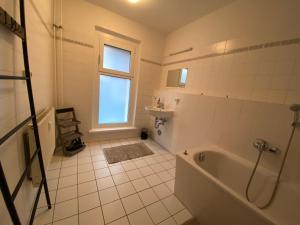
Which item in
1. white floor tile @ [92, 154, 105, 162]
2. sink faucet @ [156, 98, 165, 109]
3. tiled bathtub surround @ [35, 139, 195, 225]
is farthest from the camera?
sink faucet @ [156, 98, 165, 109]

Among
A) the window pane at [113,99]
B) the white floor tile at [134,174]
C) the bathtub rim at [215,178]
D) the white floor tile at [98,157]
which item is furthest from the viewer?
the window pane at [113,99]

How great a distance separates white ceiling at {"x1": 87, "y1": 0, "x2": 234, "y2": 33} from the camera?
1.90 meters

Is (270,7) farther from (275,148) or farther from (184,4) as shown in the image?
(275,148)

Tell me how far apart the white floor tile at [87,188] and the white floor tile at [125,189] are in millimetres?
267

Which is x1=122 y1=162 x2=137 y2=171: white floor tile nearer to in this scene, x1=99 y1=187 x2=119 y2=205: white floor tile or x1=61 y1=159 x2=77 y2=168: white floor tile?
x1=99 y1=187 x2=119 y2=205: white floor tile

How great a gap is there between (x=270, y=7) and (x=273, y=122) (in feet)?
4.00

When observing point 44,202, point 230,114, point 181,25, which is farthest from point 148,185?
point 181,25

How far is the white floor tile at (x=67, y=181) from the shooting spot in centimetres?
151

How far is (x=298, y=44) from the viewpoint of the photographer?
1.22 meters

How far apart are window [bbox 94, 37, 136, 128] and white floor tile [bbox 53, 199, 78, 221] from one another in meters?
1.52

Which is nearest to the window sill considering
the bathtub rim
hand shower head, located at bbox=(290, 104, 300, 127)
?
the bathtub rim

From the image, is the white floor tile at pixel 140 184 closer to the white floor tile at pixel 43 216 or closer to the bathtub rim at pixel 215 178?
the bathtub rim at pixel 215 178

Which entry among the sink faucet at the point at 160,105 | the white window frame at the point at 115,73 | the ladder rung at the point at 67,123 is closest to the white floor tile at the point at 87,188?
the ladder rung at the point at 67,123

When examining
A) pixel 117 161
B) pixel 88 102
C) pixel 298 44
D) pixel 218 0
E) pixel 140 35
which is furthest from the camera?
pixel 140 35
